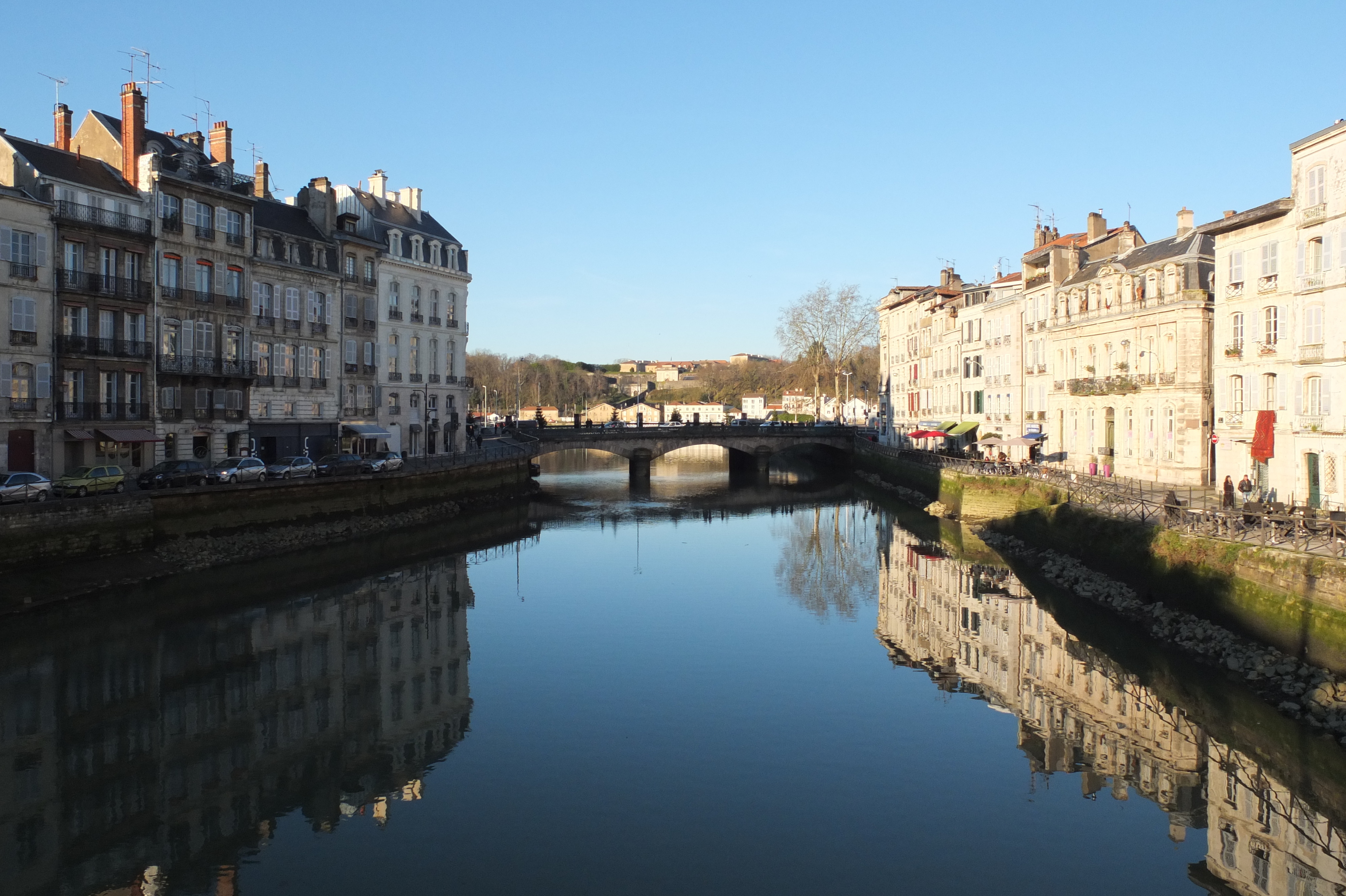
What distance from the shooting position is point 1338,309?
86.9 feet

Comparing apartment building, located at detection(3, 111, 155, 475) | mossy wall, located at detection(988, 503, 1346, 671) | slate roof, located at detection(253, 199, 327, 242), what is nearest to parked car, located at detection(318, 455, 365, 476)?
apartment building, located at detection(3, 111, 155, 475)

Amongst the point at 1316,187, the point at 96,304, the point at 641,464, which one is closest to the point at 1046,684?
the point at 1316,187

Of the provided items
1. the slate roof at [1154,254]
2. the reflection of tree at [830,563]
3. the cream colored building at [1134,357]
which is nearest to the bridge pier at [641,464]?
the reflection of tree at [830,563]

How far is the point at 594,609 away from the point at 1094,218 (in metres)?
38.9

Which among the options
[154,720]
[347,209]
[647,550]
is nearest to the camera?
[154,720]

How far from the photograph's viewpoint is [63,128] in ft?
129

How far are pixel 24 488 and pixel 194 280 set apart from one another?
1486cm

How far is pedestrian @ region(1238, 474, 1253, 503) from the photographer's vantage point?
28391 mm

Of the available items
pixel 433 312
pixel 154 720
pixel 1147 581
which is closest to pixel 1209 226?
pixel 1147 581

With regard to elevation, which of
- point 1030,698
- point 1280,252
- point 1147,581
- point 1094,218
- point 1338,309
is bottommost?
point 1030,698

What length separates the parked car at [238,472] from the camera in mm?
33938

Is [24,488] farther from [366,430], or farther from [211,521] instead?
A: [366,430]

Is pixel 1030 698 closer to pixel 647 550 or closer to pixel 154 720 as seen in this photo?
pixel 154 720

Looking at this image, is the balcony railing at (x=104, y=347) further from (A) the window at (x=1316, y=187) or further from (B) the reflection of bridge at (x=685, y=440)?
(A) the window at (x=1316, y=187)
